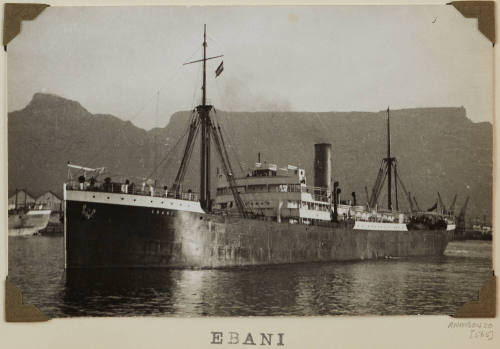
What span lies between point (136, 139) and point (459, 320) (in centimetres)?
724

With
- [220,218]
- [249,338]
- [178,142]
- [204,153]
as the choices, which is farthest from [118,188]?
[249,338]

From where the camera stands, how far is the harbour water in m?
9.14

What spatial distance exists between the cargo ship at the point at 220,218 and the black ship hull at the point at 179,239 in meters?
0.02

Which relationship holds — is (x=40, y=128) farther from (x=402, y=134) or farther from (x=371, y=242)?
(x=371, y=242)

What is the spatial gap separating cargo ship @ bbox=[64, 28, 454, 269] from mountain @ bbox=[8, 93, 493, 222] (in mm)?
428

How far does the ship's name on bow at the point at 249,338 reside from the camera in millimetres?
8695

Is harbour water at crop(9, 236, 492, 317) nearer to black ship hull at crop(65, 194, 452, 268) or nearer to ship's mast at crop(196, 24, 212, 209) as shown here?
black ship hull at crop(65, 194, 452, 268)

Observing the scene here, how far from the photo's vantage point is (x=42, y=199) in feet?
35.9

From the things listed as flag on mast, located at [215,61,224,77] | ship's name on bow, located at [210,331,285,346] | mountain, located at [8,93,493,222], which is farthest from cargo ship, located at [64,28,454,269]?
ship's name on bow, located at [210,331,285,346]

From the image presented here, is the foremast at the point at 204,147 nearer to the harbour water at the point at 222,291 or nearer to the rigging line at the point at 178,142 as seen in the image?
the rigging line at the point at 178,142

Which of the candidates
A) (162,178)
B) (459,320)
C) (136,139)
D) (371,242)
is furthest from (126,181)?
(371,242)

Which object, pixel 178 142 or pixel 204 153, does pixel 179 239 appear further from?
pixel 178 142

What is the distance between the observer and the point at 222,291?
10.5 meters

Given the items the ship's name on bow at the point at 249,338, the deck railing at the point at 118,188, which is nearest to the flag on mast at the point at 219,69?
the deck railing at the point at 118,188
